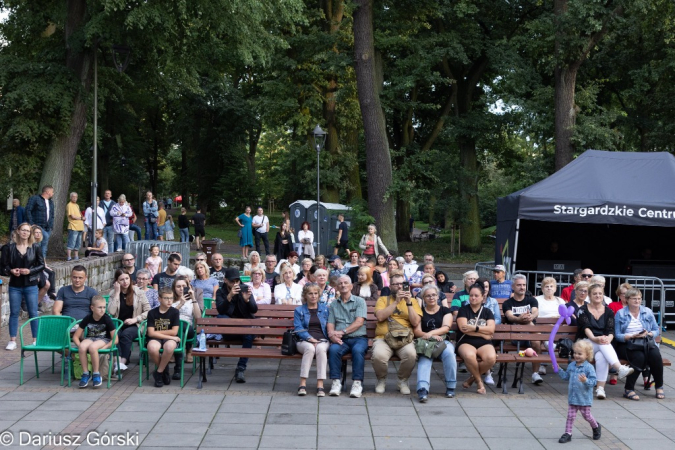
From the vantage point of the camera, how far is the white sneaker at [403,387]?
9422 millimetres

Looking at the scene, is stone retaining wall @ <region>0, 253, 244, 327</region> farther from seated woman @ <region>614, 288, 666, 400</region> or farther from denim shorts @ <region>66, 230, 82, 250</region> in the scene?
seated woman @ <region>614, 288, 666, 400</region>

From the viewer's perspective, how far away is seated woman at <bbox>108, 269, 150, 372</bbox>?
1020 cm

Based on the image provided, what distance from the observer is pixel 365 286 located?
12.4 m

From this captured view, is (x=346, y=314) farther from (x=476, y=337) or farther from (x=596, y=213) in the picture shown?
(x=596, y=213)

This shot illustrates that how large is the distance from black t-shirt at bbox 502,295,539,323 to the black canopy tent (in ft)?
15.7

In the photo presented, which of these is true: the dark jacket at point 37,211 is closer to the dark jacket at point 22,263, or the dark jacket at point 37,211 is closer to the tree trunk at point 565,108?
the dark jacket at point 22,263

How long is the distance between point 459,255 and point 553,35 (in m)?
11.9

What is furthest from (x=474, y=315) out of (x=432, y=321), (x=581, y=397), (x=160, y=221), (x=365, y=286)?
(x=160, y=221)

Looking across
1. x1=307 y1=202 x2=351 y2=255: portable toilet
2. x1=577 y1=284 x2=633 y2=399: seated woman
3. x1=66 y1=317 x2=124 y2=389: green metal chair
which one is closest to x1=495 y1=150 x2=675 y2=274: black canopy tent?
x1=577 y1=284 x2=633 y2=399: seated woman

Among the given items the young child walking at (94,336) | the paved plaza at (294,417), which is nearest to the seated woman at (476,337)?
the paved plaza at (294,417)

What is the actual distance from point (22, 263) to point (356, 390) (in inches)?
220

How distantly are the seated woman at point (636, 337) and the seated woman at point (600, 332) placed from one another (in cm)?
13

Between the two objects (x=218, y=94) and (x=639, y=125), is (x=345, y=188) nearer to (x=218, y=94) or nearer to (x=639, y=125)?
(x=639, y=125)

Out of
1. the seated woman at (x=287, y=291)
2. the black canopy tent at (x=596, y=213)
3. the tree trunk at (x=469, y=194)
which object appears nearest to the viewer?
the seated woman at (x=287, y=291)
